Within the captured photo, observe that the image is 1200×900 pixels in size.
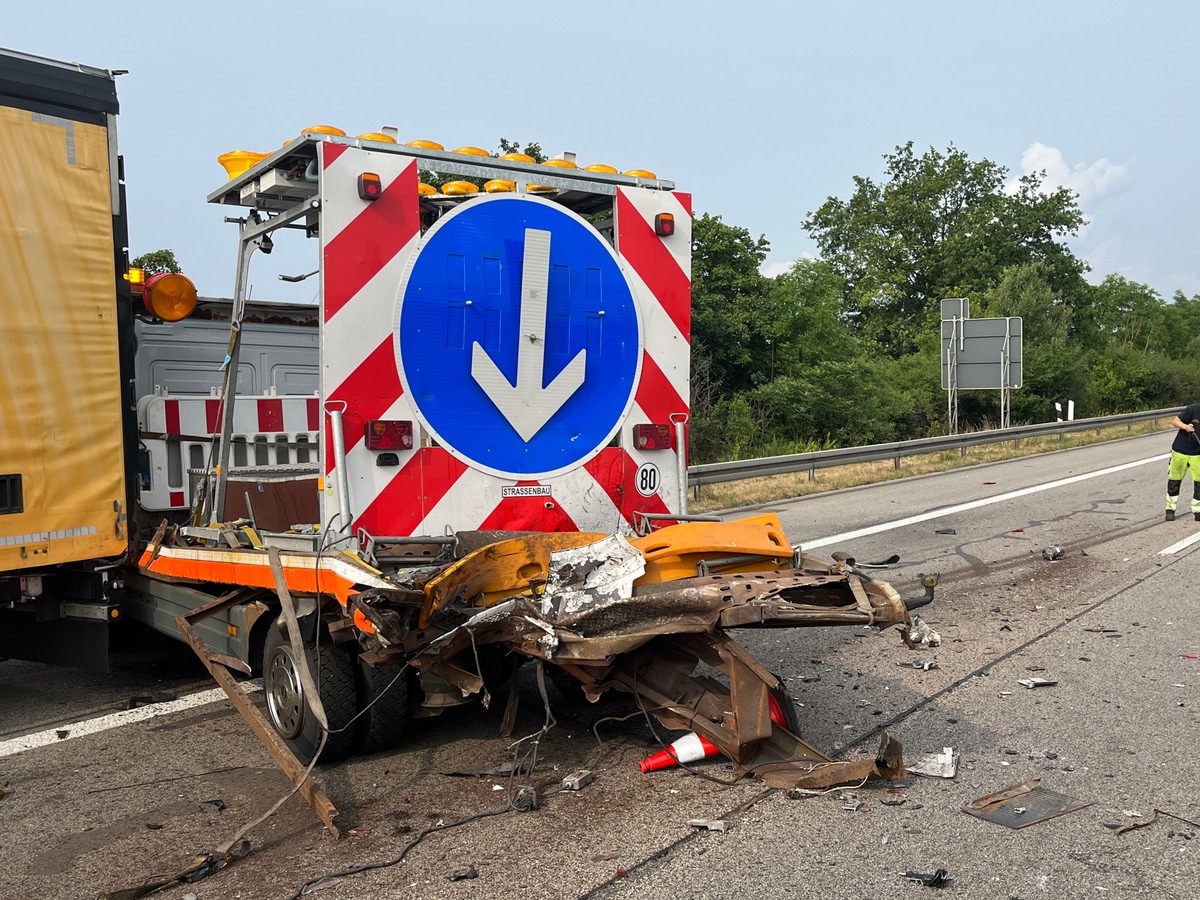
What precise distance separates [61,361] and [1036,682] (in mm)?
5688

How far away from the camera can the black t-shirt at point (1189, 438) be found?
12617 mm

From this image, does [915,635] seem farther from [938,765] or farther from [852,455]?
[852,455]

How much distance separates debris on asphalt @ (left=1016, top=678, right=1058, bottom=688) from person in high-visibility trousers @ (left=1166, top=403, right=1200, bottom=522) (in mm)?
7831

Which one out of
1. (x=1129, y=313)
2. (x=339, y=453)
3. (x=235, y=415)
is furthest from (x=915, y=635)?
(x=1129, y=313)

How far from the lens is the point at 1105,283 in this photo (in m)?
69.2

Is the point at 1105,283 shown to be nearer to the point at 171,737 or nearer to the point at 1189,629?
the point at 1189,629

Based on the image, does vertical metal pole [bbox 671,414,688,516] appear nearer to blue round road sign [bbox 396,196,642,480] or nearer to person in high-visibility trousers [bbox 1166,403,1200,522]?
blue round road sign [bbox 396,196,642,480]

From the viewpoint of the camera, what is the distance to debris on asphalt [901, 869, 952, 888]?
3438 mm

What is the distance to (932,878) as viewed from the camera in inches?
137

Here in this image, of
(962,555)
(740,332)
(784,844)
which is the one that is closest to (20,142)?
(784,844)

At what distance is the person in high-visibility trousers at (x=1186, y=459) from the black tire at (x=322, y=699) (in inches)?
442

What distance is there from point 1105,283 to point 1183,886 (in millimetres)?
74206

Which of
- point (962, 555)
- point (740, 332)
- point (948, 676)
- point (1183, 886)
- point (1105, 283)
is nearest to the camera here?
point (1183, 886)

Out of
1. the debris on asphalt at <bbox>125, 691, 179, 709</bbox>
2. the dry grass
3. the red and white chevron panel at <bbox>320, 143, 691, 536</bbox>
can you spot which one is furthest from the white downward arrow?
the dry grass
